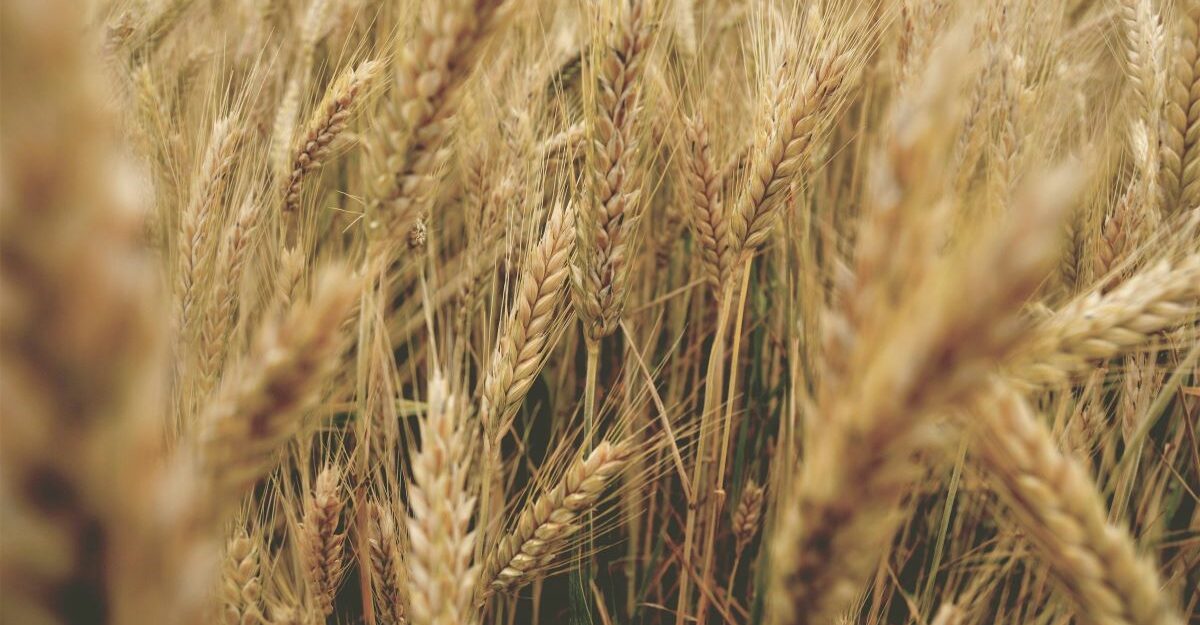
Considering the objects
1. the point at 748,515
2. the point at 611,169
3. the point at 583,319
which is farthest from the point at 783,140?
the point at 748,515

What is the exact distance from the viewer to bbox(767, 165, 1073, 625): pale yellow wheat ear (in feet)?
1.38

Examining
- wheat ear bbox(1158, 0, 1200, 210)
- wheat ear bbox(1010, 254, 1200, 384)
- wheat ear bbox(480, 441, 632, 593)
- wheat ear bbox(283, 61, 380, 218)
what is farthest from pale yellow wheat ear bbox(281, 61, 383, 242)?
wheat ear bbox(1158, 0, 1200, 210)

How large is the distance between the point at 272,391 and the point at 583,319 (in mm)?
705

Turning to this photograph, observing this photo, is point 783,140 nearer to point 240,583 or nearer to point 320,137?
point 320,137

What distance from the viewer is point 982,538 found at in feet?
5.27

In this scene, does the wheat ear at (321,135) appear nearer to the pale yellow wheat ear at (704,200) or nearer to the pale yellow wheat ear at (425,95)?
the pale yellow wheat ear at (425,95)

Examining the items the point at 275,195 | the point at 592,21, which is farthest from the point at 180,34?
the point at 592,21

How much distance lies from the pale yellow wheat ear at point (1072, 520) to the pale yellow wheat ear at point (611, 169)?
24.7 inches

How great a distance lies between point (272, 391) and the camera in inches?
20.2

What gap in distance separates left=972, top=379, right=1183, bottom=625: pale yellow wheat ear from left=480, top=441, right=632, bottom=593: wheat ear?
1.75ft

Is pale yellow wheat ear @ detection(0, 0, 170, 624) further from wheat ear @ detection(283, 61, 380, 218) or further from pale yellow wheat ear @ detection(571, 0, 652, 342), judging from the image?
wheat ear @ detection(283, 61, 380, 218)

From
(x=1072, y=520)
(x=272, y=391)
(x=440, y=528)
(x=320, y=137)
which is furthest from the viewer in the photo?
(x=320, y=137)

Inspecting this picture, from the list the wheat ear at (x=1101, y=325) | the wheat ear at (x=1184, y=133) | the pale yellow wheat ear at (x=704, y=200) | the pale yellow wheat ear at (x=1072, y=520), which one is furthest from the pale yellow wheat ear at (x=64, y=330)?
the wheat ear at (x=1184, y=133)

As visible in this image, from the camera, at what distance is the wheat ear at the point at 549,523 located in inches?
39.9
